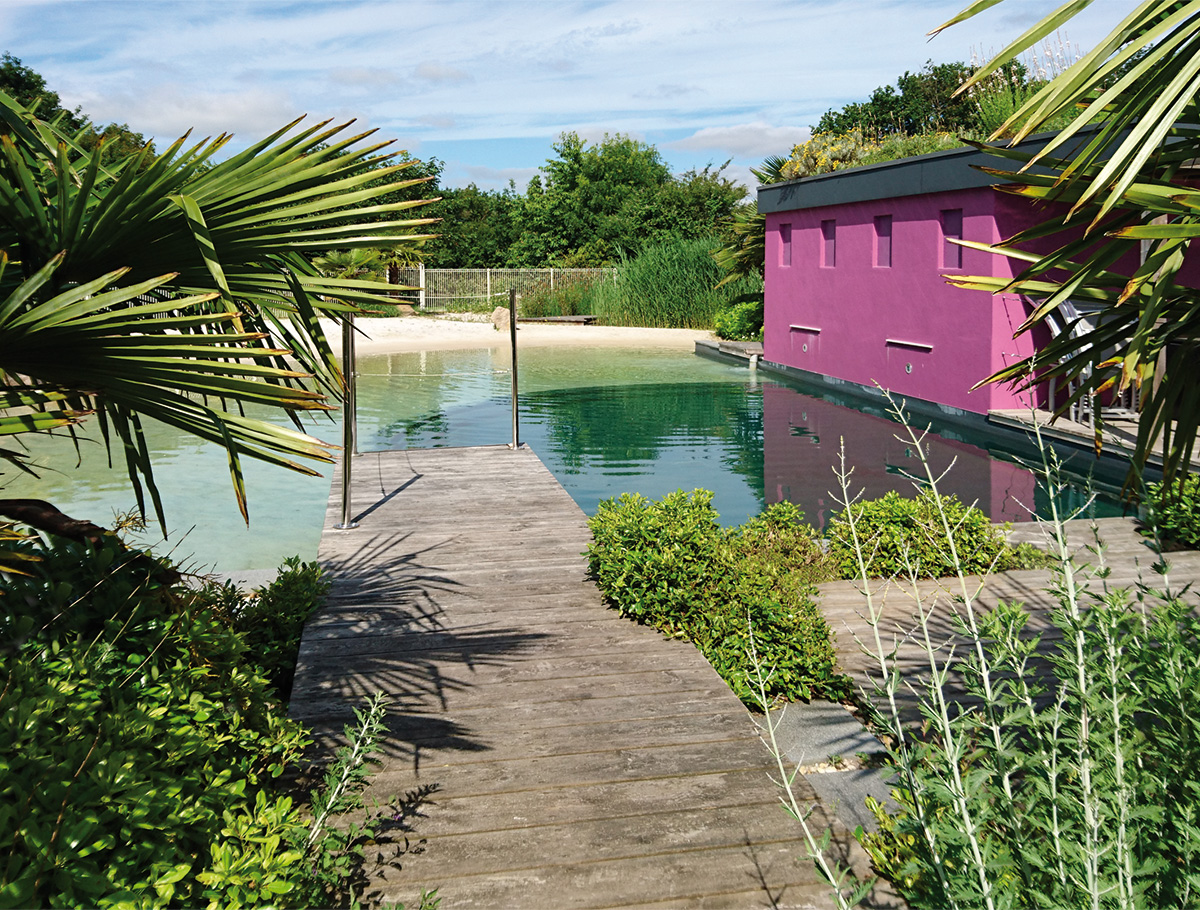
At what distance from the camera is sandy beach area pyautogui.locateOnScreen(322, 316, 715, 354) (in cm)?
2469

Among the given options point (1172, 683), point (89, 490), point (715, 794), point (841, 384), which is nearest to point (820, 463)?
point (841, 384)

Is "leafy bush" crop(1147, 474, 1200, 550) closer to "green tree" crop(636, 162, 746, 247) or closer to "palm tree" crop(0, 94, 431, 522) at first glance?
"palm tree" crop(0, 94, 431, 522)

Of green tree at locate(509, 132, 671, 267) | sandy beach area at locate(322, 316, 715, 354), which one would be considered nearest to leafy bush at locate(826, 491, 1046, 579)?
sandy beach area at locate(322, 316, 715, 354)

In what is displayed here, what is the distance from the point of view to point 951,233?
Answer: 14.7m

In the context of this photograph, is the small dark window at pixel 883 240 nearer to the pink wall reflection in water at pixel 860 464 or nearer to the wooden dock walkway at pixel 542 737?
the pink wall reflection in water at pixel 860 464

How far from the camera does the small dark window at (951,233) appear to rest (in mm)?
14289

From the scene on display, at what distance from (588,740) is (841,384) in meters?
14.8

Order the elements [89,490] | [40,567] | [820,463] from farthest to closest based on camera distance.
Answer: [820,463]
[89,490]
[40,567]

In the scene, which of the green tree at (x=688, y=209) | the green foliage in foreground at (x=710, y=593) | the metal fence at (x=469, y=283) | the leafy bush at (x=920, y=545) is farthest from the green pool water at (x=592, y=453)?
the green tree at (x=688, y=209)

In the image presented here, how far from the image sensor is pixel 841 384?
17.7m

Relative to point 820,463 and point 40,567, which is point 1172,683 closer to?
A: point 40,567

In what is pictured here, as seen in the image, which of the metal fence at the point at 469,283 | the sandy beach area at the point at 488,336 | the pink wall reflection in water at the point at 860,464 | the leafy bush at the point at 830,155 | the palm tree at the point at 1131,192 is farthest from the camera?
the metal fence at the point at 469,283

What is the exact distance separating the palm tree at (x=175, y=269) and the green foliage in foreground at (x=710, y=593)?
2.36 m

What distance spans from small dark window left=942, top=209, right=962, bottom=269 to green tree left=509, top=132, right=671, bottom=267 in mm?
21015
